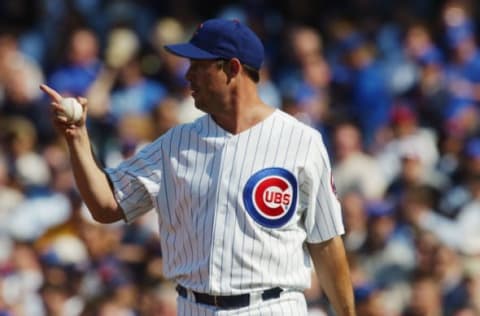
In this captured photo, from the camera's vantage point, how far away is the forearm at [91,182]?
5.34 m

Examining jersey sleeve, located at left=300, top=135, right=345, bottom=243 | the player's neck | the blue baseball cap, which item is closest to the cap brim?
the blue baseball cap

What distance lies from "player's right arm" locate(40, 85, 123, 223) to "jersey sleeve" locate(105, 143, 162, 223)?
3 cm

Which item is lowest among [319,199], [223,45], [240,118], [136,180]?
[319,199]

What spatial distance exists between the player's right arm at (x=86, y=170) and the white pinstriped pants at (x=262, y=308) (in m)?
0.45

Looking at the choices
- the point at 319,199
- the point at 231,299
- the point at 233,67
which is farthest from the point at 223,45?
the point at 231,299

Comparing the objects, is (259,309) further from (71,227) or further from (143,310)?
(71,227)

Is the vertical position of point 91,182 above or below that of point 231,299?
above

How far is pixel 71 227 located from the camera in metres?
10.4

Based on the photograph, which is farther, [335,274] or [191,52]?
[335,274]

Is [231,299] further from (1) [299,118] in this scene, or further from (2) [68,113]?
(1) [299,118]

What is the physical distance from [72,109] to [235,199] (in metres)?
0.71

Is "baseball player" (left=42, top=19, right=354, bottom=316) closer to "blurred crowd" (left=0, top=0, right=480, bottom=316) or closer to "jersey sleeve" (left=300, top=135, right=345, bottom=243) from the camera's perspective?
"jersey sleeve" (left=300, top=135, right=345, bottom=243)

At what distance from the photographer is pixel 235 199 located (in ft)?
17.7

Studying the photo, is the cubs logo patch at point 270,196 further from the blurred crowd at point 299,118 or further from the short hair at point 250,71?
the blurred crowd at point 299,118
